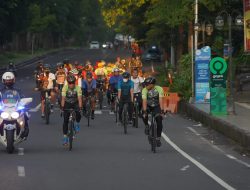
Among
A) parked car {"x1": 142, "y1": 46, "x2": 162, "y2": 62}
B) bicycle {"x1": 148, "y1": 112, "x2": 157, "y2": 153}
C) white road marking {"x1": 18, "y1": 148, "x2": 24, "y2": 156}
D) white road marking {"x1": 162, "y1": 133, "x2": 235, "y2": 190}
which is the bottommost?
white road marking {"x1": 162, "y1": 133, "x2": 235, "y2": 190}

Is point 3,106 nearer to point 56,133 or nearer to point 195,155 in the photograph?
point 195,155

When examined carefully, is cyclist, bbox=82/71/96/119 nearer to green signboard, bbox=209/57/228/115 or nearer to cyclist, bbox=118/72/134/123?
cyclist, bbox=118/72/134/123

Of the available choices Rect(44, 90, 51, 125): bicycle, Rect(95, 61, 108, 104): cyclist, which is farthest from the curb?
Rect(44, 90, 51, 125): bicycle

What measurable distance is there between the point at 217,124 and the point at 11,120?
8416mm

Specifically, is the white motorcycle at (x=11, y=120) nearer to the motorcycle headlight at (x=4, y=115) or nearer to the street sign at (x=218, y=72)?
the motorcycle headlight at (x=4, y=115)

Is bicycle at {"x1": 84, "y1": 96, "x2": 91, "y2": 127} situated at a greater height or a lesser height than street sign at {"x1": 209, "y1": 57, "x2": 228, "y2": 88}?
lesser

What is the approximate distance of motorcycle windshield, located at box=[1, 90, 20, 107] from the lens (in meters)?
17.3

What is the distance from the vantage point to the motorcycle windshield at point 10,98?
17.3 m

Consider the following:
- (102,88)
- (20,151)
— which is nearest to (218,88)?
(102,88)

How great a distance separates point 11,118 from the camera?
17016 mm

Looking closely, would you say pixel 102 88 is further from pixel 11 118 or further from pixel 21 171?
pixel 21 171

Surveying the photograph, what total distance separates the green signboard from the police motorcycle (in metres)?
10.4

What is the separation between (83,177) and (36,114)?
57.0 feet

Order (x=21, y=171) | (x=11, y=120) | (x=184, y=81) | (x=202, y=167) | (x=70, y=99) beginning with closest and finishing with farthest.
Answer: (x=21, y=171)
(x=202, y=167)
(x=11, y=120)
(x=70, y=99)
(x=184, y=81)
